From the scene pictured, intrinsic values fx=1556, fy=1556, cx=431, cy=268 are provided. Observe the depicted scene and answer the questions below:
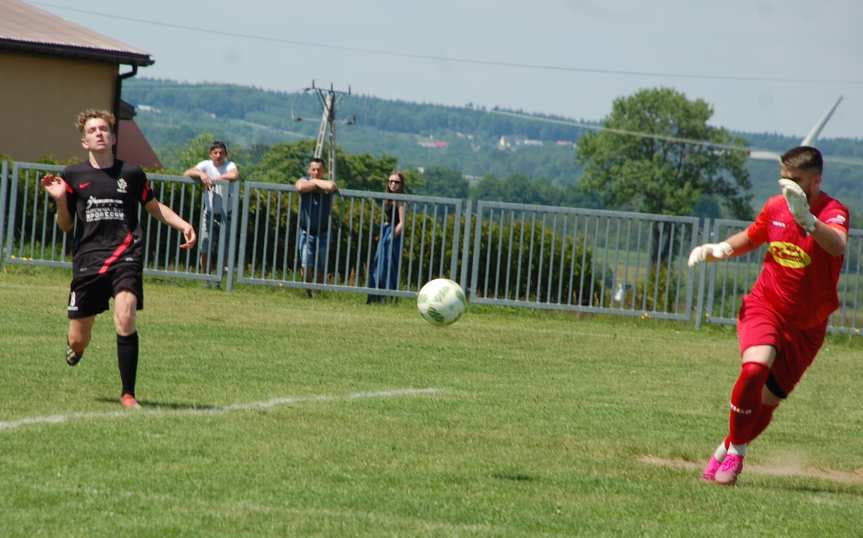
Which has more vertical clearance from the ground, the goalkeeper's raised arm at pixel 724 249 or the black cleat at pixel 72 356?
the goalkeeper's raised arm at pixel 724 249

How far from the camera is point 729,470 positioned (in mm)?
8500

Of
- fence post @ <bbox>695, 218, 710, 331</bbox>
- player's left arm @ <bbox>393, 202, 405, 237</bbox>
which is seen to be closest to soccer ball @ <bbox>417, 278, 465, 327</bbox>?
player's left arm @ <bbox>393, 202, 405, 237</bbox>

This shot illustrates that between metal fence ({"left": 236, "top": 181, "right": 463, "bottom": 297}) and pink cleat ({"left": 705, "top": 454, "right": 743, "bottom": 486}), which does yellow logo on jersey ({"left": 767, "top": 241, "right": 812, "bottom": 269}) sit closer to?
pink cleat ({"left": 705, "top": 454, "right": 743, "bottom": 486})

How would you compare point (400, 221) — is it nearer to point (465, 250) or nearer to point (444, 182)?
point (465, 250)

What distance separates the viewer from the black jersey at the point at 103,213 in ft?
32.5

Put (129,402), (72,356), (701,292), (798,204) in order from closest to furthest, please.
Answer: (798,204) < (129,402) < (72,356) < (701,292)

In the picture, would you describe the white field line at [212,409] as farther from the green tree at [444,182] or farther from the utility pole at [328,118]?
the green tree at [444,182]

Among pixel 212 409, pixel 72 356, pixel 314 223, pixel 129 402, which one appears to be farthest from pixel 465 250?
pixel 129 402

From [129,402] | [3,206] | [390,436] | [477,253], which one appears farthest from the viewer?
[3,206]

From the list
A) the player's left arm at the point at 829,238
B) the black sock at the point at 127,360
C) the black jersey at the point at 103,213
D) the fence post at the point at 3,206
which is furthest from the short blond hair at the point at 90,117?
the fence post at the point at 3,206

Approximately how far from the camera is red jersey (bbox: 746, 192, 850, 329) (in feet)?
28.3

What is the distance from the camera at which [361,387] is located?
11906 millimetres

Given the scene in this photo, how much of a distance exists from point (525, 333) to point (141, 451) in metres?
10.3

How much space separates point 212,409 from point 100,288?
1058 millimetres
